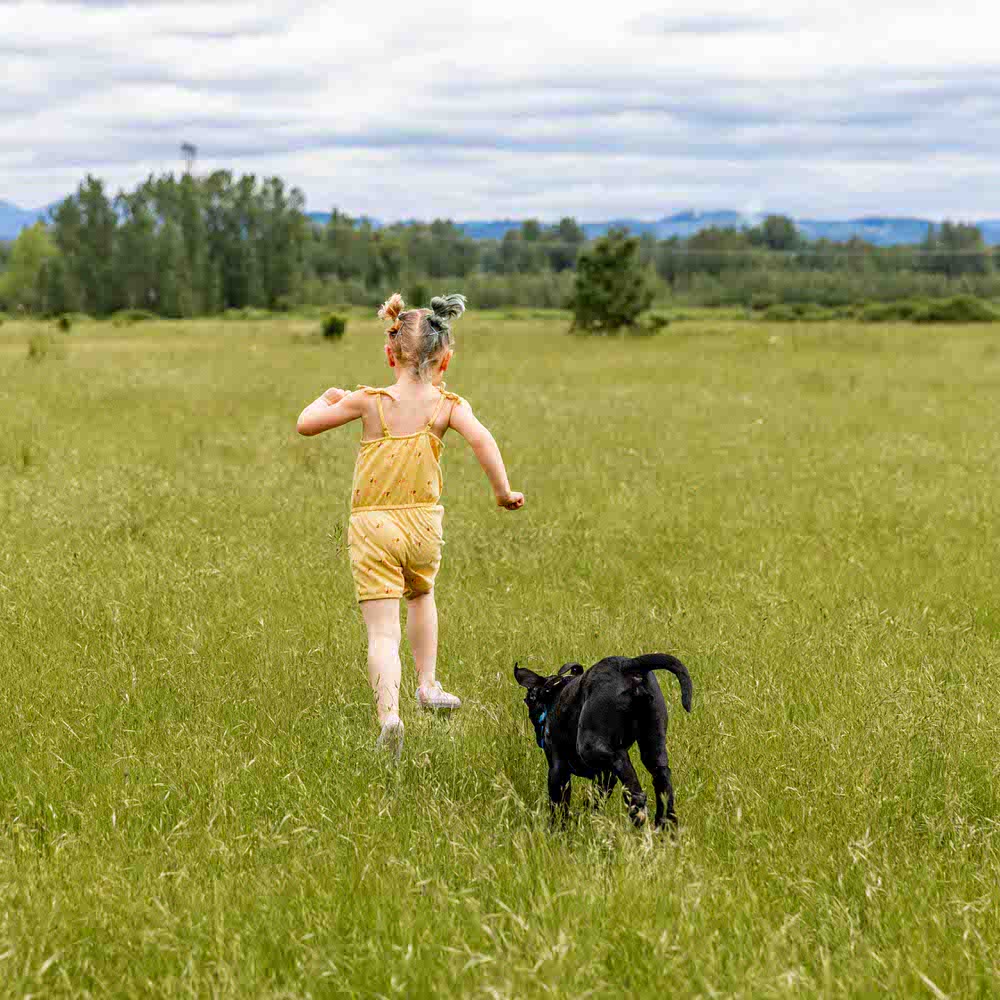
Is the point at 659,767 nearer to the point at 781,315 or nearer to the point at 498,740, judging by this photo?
the point at 498,740

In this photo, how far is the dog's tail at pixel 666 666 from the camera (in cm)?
352

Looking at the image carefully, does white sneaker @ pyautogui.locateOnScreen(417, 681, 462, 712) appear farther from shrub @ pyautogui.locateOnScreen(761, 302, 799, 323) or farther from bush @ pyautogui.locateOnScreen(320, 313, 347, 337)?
shrub @ pyautogui.locateOnScreen(761, 302, 799, 323)

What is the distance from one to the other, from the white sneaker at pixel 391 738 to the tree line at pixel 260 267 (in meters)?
80.8

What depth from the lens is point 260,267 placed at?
4166 inches

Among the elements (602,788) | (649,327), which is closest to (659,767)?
(602,788)

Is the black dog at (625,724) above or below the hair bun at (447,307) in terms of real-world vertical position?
below

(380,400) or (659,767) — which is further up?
(380,400)

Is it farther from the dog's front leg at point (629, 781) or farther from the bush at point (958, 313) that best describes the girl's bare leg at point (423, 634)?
the bush at point (958, 313)

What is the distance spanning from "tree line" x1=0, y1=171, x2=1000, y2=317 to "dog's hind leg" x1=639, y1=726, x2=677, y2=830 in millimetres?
81644

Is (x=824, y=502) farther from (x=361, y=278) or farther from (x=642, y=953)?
(x=361, y=278)

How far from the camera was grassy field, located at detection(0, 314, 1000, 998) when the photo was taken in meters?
3.05

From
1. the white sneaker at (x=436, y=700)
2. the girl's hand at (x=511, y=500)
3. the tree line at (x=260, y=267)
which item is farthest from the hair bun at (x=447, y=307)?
the tree line at (x=260, y=267)

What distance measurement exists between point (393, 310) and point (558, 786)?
224cm

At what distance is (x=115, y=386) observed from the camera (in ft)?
57.7
